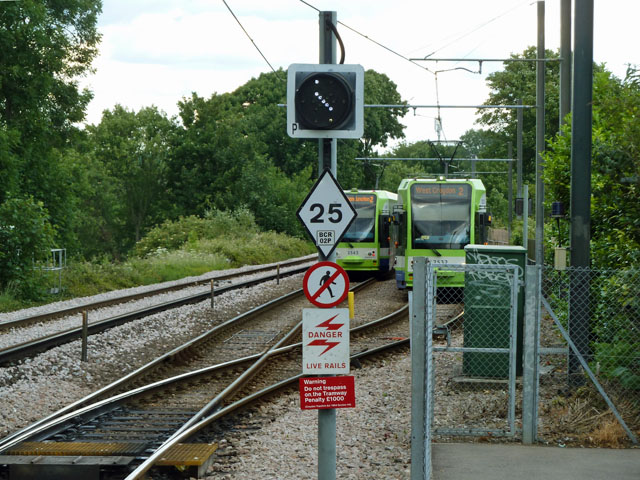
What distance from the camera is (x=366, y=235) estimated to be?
27.9 metres

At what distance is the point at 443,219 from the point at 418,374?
1502 cm

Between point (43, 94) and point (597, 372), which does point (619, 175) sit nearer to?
point (597, 372)

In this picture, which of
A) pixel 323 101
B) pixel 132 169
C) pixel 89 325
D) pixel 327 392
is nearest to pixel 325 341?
pixel 327 392

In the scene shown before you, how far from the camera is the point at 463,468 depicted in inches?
276

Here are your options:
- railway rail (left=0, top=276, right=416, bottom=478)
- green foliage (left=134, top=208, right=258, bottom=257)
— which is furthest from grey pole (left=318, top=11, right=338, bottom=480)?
green foliage (left=134, top=208, right=258, bottom=257)

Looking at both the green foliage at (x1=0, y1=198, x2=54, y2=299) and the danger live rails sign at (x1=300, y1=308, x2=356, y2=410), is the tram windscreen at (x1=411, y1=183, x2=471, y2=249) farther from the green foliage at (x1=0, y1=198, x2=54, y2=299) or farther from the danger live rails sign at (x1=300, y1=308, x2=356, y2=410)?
the danger live rails sign at (x1=300, y1=308, x2=356, y2=410)

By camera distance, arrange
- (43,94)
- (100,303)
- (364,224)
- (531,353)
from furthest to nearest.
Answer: (43,94), (364,224), (100,303), (531,353)

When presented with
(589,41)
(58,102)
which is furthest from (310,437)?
(58,102)

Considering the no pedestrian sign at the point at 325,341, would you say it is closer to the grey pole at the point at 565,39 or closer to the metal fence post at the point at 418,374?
the metal fence post at the point at 418,374

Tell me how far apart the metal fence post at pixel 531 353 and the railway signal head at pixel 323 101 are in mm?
2886

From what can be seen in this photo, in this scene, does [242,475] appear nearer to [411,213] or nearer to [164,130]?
[411,213]

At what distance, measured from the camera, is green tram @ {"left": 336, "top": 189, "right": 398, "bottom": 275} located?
91.3 feet

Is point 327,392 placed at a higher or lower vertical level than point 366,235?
lower

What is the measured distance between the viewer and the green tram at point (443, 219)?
2103 cm
